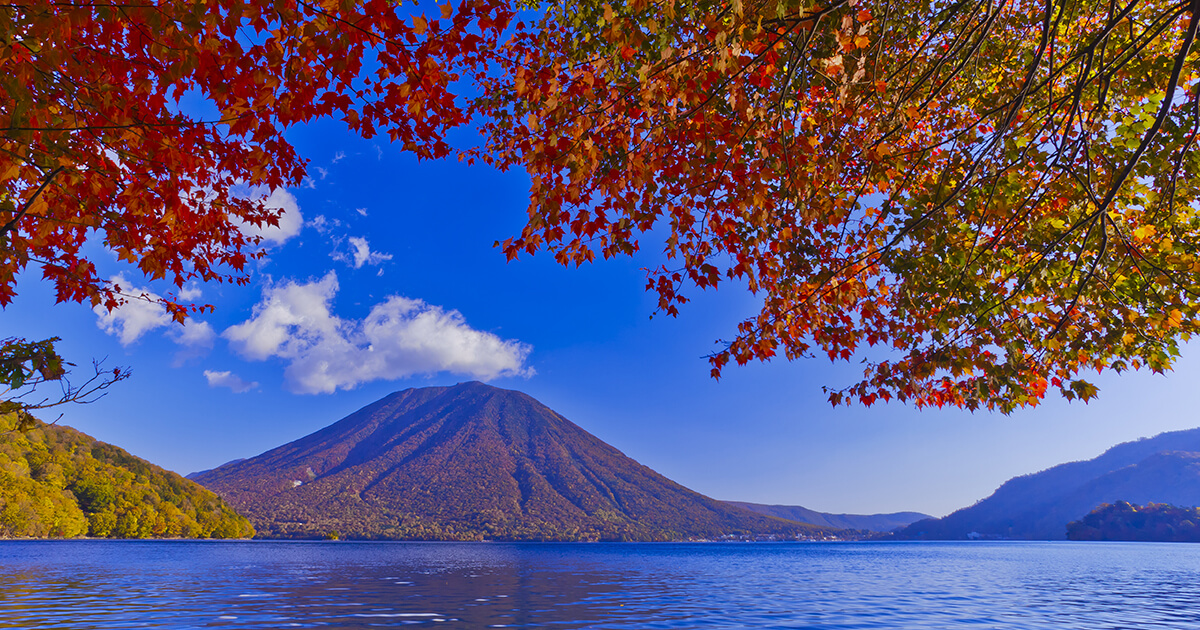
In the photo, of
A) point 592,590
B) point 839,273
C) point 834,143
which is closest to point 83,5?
point 834,143

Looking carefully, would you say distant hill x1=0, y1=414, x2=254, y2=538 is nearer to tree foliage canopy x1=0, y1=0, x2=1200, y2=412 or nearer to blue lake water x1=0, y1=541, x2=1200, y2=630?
blue lake water x1=0, y1=541, x2=1200, y2=630

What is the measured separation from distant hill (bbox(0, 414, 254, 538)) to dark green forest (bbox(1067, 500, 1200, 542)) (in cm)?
20110

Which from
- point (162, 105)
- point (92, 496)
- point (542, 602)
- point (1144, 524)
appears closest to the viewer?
point (162, 105)

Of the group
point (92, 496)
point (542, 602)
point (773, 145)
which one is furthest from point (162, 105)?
point (92, 496)

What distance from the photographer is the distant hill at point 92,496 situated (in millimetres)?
76125

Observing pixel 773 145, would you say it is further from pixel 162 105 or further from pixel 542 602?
pixel 542 602

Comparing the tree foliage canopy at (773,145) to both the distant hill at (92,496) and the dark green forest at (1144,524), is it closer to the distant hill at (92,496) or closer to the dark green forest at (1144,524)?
the distant hill at (92,496)

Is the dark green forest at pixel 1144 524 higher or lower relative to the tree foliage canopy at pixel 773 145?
lower

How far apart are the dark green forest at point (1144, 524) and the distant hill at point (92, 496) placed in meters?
201

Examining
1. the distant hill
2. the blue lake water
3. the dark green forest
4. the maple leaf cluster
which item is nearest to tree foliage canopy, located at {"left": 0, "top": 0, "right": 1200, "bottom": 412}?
the maple leaf cluster

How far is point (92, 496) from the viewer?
92.7 metres

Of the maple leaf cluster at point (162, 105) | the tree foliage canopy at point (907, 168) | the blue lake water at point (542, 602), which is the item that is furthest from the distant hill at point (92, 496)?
the tree foliage canopy at point (907, 168)

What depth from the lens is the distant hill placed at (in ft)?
250

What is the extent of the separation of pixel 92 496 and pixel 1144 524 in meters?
221
